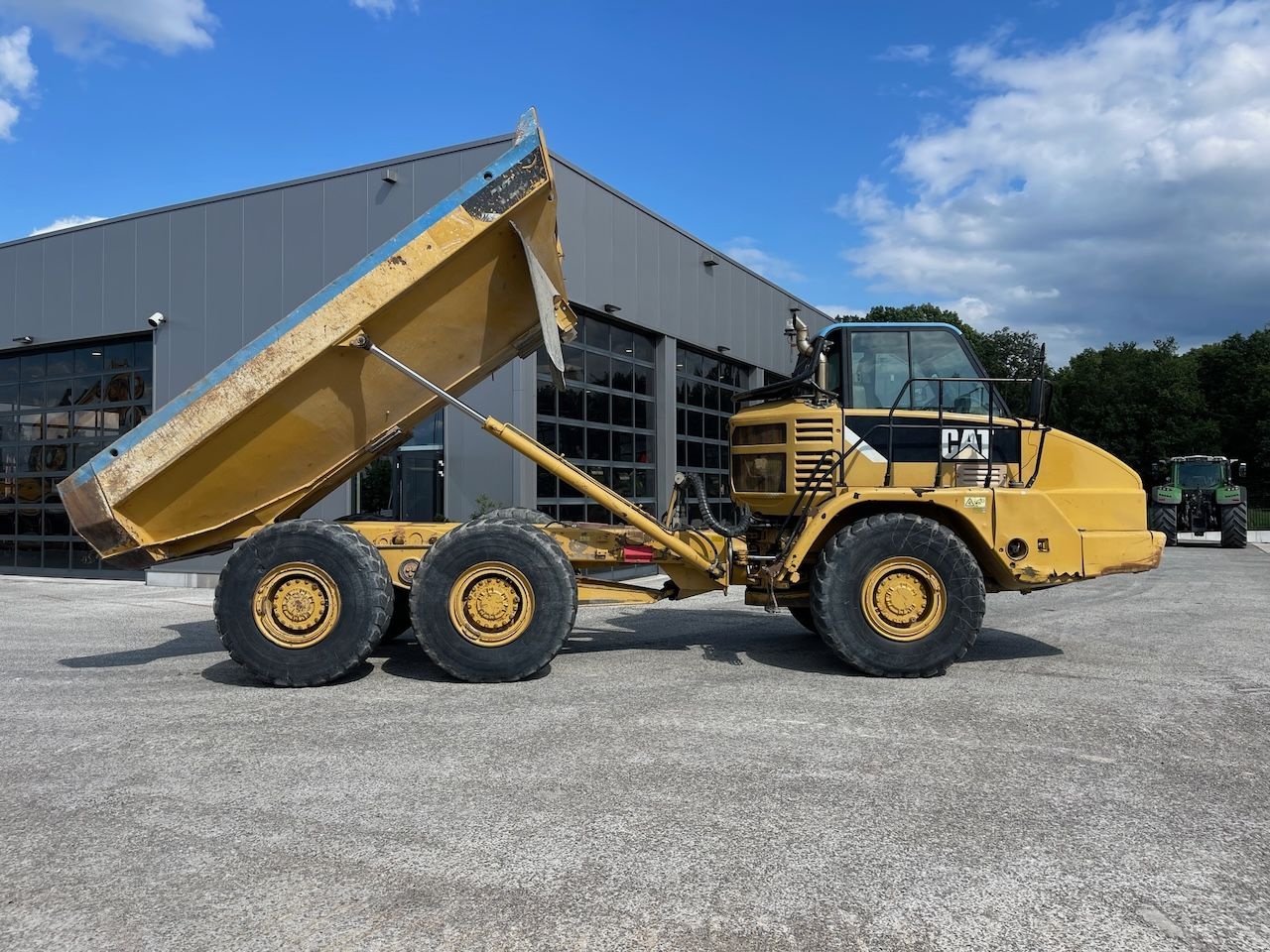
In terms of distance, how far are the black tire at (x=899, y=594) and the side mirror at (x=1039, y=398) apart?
1163 millimetres

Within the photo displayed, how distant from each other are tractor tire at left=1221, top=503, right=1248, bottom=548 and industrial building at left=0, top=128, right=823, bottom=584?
15.4 m

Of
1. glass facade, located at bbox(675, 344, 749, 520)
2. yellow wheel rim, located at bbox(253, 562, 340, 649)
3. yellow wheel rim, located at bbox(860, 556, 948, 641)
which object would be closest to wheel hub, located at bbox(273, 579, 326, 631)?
yellow wheel rim, located at bbox(253, 562, 340, 649)

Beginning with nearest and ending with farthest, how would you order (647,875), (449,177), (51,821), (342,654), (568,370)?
(647,875) < (51,821) < (342,654) < (449,177) < (568,370)

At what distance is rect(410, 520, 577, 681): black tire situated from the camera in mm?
6164

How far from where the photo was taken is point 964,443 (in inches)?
263

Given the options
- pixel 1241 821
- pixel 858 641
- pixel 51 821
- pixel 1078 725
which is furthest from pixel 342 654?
pixel 1241 821

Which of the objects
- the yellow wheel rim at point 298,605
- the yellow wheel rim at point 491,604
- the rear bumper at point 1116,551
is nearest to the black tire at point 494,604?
the yellow wheel rim at point 491,604

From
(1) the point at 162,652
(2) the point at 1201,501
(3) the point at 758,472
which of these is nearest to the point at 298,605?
(1) the point at 162,652

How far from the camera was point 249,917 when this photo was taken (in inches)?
115

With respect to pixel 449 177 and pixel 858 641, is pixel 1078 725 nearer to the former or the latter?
pixel 858 641

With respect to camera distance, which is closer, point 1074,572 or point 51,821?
point 51,821

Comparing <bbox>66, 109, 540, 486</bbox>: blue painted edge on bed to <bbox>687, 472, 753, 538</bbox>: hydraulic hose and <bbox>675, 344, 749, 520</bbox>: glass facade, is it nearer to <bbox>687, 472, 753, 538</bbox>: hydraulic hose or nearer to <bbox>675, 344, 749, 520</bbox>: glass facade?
<bbox>687, 472, 753, 538</bbox>: hydraulic hose

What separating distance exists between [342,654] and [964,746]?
4.16 meters

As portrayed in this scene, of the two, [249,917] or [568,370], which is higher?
[568,370]
